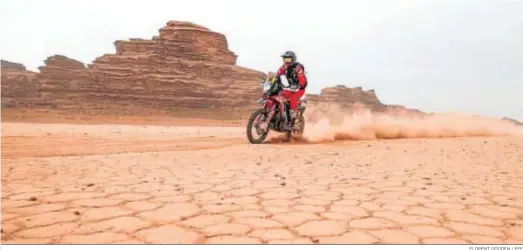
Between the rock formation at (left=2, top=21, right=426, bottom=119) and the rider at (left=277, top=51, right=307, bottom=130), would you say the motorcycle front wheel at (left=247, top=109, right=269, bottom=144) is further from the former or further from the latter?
the rock formation at (left=2, top=21, right=426, bottom=119)

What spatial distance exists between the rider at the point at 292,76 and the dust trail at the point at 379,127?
1.08 m

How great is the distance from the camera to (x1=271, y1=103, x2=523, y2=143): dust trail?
9445 millimetres

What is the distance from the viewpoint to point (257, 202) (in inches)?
104

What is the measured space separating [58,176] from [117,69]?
43646mm

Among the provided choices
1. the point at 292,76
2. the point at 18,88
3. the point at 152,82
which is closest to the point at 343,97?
the point at 152,82

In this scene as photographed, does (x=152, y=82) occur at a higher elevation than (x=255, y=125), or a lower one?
higher

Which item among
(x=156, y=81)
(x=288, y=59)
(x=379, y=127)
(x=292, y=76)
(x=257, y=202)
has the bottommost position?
(x=257, y=202)

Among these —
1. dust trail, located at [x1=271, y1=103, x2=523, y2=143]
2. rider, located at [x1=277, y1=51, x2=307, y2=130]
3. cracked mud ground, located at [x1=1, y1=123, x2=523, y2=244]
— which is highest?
rider, located at [x1=277, y1=51, x2=307, y2=130]

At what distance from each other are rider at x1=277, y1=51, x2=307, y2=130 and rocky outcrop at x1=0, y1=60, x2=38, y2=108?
41.7 m

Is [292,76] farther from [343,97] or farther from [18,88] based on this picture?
[343,97]

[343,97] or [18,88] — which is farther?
[343,97]

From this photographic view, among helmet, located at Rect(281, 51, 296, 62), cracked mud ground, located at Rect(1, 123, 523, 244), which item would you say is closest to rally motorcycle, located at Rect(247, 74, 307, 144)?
helmet, located at Rect(281, 51, 296, 62)

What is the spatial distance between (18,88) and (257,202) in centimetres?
5492
